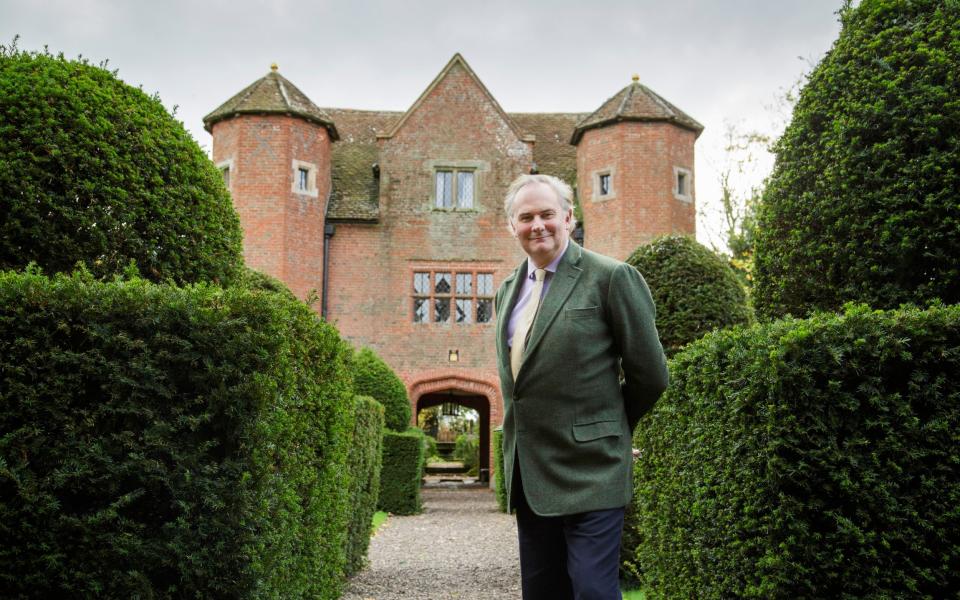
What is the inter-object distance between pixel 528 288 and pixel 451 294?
1870 centimetres

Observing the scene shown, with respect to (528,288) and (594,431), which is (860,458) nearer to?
(594,431)

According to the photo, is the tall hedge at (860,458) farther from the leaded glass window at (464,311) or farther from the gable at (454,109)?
the gable at (454,109)

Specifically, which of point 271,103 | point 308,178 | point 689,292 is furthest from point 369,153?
point 689,292

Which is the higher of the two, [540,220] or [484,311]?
[484,311]

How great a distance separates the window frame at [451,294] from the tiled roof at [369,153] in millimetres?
2149

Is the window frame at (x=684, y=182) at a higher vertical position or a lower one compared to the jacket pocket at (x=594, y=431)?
higher

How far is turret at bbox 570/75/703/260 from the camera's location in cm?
2080

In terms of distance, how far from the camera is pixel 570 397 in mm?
2906

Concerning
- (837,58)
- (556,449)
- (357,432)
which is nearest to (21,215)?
(556,449)

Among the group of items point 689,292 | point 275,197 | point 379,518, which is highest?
point 275,197

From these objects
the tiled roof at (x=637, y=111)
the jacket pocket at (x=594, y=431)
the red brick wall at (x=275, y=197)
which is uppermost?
the tiled roof at (x=637, y=111)

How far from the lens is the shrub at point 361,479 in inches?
280

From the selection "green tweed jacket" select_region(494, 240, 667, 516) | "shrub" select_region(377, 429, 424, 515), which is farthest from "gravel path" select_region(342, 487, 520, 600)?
"green tweed jacket" select_region(494, 240, 667, 516)

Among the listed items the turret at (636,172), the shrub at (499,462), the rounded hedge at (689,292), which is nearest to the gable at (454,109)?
the turret at (636,172)
